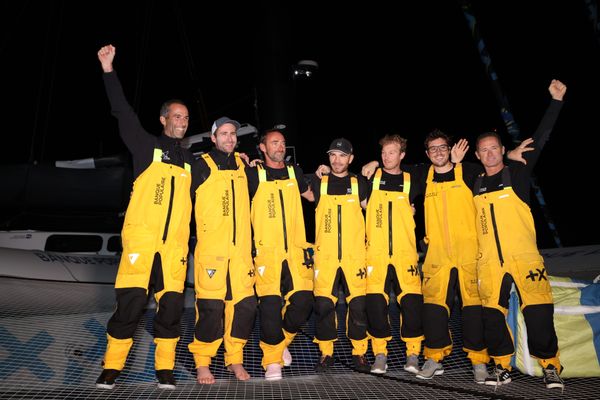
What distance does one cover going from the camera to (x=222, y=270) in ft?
9.12

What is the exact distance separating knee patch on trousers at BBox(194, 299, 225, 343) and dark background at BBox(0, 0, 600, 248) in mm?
2939

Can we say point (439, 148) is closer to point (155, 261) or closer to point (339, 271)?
point (339, 271)

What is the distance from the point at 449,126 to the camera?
7.77 meters

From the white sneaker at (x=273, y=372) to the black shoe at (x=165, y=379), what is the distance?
64cm

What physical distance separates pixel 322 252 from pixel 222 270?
79 cm

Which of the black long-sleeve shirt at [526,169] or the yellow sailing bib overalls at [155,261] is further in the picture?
the black long-sleeve shirt at [526,169]

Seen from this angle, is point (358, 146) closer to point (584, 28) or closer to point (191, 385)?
point (584, 28)

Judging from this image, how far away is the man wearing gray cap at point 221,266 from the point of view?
2.73 meters

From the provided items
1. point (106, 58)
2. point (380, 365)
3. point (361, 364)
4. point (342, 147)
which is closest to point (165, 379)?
point (361, 364)

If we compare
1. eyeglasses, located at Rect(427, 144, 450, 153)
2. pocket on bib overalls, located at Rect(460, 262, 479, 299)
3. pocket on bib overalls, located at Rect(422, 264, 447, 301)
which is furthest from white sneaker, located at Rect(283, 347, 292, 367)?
eyeglasses, located at Rect(427, 144, 450, 153)

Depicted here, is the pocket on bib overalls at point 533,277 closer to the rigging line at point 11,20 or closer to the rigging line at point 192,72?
the rigging line at point 192,72

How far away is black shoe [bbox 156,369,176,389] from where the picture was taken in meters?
2.47

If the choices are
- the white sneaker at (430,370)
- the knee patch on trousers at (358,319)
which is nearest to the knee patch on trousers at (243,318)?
the knee patch on trousers at (358,319)

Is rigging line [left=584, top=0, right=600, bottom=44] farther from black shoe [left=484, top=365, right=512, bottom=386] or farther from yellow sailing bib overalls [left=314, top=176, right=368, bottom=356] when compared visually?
black shoe [left=484, top=365, right=512, bottom=386]
